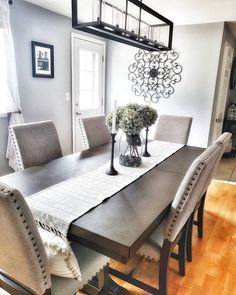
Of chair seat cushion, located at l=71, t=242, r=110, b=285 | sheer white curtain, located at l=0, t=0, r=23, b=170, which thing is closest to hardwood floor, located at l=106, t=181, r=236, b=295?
chair seat cushion, located at l=71, t=242, r=110, b=285

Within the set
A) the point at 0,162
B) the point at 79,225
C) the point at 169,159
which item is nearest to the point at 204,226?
the point at 169,159

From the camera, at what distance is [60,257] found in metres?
1.07

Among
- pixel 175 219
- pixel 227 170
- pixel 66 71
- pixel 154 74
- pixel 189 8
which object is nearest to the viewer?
pixel 175 219

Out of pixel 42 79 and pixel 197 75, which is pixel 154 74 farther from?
pixel 42 79

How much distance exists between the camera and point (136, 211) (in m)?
1.27

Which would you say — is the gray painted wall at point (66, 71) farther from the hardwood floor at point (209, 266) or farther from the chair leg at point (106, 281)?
the chair leg at point (106, 281)

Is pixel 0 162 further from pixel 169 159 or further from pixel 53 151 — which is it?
Result: pixel 169 159

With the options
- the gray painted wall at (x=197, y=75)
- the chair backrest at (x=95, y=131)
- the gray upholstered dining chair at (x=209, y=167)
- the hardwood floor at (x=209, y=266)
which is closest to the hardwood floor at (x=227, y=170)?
the gray painted wall at (x=197, y=75)

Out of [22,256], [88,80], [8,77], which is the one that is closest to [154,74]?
[88,80]

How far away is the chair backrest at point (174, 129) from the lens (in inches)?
117

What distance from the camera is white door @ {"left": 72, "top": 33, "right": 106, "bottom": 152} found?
391cm

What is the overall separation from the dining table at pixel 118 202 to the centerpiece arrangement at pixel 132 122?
0.19 metres

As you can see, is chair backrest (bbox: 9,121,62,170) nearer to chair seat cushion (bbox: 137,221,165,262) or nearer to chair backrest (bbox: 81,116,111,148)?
chair backrest (bbox: 81,116,111,148)

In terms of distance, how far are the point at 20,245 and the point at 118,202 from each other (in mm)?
577
